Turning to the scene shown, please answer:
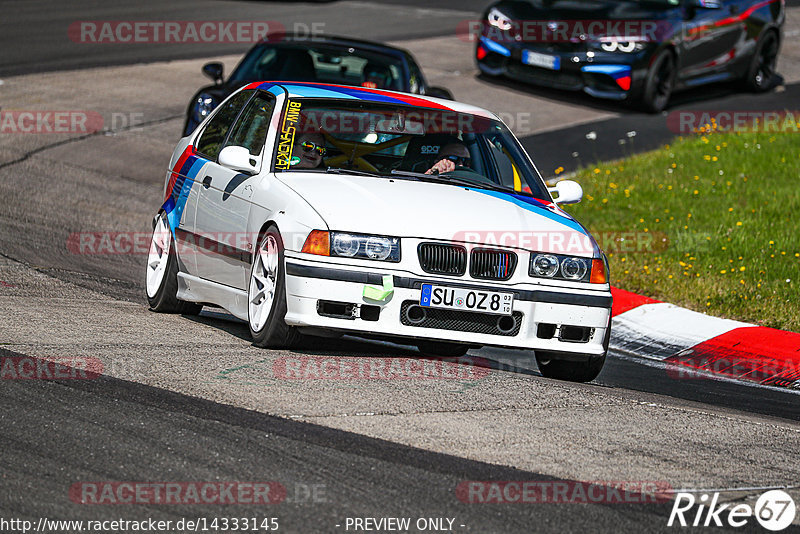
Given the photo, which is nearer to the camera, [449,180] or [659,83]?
[449,180]

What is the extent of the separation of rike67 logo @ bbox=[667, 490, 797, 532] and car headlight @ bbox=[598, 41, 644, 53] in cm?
1310

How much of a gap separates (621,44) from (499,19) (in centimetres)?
187

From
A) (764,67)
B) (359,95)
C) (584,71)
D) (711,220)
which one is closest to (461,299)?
(359,95)

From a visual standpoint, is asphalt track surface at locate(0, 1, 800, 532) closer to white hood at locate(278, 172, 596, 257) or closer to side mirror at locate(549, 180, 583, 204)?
white hood at locate(278, 172, 596, 257)

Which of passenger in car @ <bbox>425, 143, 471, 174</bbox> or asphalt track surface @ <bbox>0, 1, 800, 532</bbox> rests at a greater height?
passenger in car @ <bbox>425, 143, 471, 174</bbox>

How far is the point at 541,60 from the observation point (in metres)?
18.2

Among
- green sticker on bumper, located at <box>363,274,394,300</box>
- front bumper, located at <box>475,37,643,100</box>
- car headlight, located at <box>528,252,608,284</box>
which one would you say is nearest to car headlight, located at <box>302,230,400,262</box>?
green sticker on bumper, located at <box>363,274,394,300</box>

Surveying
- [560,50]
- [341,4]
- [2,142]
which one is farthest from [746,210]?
[341,4]

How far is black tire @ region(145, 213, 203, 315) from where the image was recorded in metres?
8.66

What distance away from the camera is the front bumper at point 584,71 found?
17.8 meters

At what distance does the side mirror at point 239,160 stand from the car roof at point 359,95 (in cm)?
59

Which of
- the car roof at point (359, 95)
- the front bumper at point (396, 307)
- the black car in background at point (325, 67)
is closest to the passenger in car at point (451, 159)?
the car roof at point (359, 95)

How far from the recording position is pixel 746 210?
12.6 m

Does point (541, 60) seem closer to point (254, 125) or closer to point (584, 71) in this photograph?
point (584, 71)
